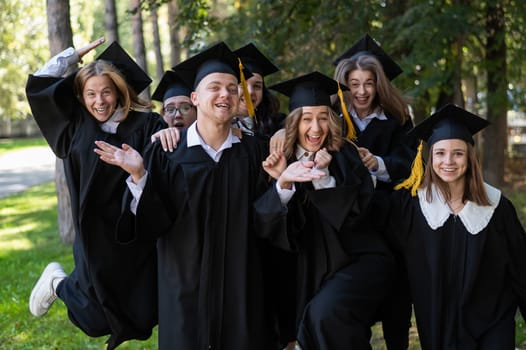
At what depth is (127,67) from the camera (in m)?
5.29

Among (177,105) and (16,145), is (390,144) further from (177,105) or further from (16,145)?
(16,145)

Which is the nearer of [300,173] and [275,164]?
[300,173]

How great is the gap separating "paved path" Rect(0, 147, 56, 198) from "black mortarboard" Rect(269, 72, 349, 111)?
14.8 meters

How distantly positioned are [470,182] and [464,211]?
20cm

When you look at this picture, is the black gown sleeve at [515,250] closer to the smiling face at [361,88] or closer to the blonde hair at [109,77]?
the smiling face at [361,88]

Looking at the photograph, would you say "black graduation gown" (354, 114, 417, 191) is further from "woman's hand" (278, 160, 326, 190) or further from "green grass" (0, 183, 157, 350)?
"green grass" (0, 183, 157, 350)

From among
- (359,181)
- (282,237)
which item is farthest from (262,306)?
(359,181)

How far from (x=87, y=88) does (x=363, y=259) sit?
224 cm

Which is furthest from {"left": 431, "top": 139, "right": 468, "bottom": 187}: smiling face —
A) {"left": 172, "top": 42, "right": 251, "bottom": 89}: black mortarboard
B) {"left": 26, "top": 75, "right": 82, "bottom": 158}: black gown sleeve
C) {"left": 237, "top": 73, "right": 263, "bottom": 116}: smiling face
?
{"left": 26, "top": 75, "right": 82, "bottom": 158}: black gown sleeve

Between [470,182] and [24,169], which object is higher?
[470,182]

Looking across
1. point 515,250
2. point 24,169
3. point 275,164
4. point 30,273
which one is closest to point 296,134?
point 275,164

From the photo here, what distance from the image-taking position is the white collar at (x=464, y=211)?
183 inches

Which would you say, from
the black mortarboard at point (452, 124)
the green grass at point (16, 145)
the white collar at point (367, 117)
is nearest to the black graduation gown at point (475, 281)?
the black mortarboard at point (452, 124)

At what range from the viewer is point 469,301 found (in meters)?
4.67
